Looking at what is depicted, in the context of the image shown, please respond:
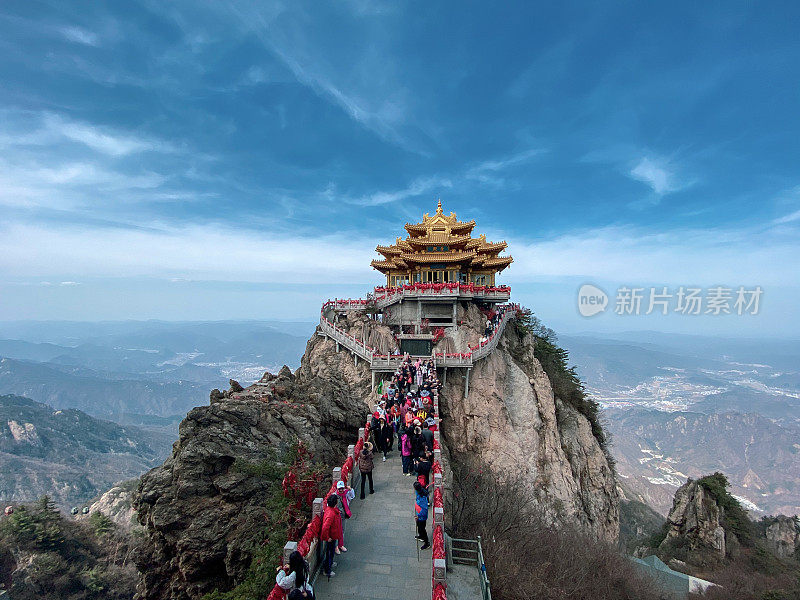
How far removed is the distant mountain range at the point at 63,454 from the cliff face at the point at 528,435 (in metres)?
94.6

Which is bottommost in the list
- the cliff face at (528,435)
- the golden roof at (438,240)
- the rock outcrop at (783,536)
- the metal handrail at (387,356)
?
the rock outcrop at (783,536)

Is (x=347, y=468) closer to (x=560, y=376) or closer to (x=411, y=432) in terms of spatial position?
(x=411, y=432)

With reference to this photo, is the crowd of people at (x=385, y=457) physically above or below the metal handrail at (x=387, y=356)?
below

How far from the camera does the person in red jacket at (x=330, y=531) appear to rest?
7.26 m

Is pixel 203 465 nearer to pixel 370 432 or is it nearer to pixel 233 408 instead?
pixel 233 408

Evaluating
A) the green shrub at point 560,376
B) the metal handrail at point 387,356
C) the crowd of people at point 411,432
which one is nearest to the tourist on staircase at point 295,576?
the crowd of people at point 411,432

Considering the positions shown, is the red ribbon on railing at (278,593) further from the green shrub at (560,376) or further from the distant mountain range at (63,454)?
the distant mountain range at (63,454)

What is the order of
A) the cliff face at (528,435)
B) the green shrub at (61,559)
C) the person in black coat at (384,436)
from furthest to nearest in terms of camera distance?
the cliff face at (528,435) < the green shrub at (61,559) < the person in black coat at (384,436)

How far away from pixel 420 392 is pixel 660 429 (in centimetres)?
22703

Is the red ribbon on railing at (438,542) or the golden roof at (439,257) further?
the golden roof at (439,257)

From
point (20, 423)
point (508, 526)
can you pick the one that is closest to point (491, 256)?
point (508, 526)

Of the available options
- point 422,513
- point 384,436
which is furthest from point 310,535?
point 384,436

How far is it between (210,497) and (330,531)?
604 centimetres

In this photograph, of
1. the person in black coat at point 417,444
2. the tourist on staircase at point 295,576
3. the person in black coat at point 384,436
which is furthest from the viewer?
the person in black coat at point 384,436
